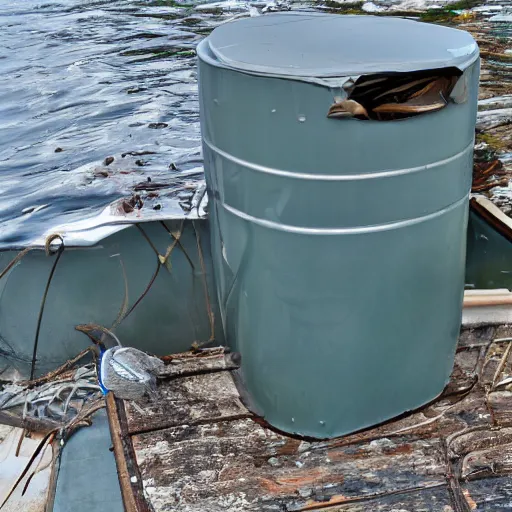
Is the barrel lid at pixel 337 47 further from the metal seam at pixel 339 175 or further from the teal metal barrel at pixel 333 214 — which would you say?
the metal seam at pixel 339 175

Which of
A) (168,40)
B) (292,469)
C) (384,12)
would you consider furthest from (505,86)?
(292,469)

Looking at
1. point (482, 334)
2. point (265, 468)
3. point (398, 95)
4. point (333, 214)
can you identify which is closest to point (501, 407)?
A: point (482, 334)

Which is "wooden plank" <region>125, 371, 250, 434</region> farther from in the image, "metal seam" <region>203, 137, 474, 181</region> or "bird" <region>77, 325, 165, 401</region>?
"metal seam" <region>203, 137, 474, 181</region>

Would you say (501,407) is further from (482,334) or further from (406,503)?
(406,503)

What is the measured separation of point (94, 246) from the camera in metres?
2.65

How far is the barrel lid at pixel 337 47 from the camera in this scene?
1491mm

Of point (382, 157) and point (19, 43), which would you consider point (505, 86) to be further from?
point (19, 43)

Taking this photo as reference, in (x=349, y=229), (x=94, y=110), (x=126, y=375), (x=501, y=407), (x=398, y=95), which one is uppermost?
(x=398, y=95)

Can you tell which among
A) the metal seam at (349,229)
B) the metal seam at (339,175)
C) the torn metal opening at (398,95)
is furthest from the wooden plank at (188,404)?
the torn metal opening at (398,95)

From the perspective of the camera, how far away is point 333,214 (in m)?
1.59

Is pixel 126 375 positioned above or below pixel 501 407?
above

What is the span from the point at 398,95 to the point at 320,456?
3.21 feet

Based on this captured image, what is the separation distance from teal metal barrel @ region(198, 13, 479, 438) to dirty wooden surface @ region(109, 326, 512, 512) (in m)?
0.08

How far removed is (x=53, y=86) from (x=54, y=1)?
3466 millimetres
